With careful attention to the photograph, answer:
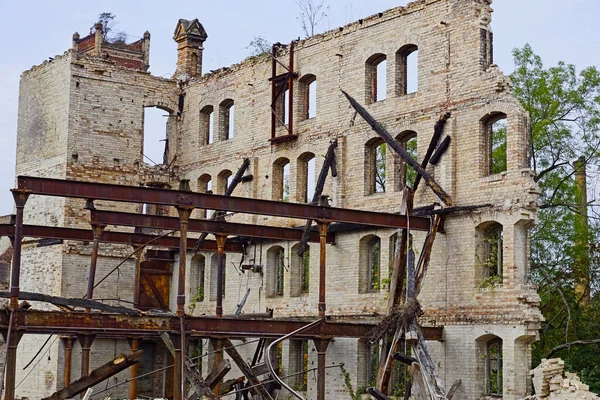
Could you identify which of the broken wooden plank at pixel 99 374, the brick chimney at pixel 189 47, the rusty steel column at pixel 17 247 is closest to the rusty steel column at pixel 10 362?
the rusty steel column at pixel 17 247

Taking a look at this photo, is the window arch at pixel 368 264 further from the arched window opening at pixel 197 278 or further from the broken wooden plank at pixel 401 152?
the arched window opening at pixel 197 278

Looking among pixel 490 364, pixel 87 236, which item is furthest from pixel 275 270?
pixel 490 364

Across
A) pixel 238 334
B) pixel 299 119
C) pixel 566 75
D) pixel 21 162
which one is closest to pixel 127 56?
pixel 21 162

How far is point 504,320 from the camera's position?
25344 millimetres

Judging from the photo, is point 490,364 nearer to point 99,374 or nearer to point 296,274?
point 296,274

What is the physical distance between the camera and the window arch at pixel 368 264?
29422 mm

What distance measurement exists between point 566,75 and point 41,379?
20.8 metres

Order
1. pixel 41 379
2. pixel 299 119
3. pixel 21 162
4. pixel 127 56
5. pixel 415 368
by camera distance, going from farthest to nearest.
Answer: pixel 127 56 < pixel 21 162 < pixel 41 379 < pixel 299 119 < pixel 415 368

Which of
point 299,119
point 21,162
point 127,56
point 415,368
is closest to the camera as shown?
point 415,368

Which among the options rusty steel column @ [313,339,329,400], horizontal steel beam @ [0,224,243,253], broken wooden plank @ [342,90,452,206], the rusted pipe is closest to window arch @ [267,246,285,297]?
horizontal steel beam @ [0,224,243,253]

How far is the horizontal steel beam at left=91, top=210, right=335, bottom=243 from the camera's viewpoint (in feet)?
88.0

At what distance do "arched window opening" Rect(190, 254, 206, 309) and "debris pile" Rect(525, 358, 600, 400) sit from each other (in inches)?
561

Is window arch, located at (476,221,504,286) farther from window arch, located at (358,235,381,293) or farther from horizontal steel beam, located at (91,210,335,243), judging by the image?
horizontal steel beam, located at (91,210,335,243)

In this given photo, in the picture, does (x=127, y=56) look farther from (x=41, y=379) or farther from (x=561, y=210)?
(x=561, y=210)
